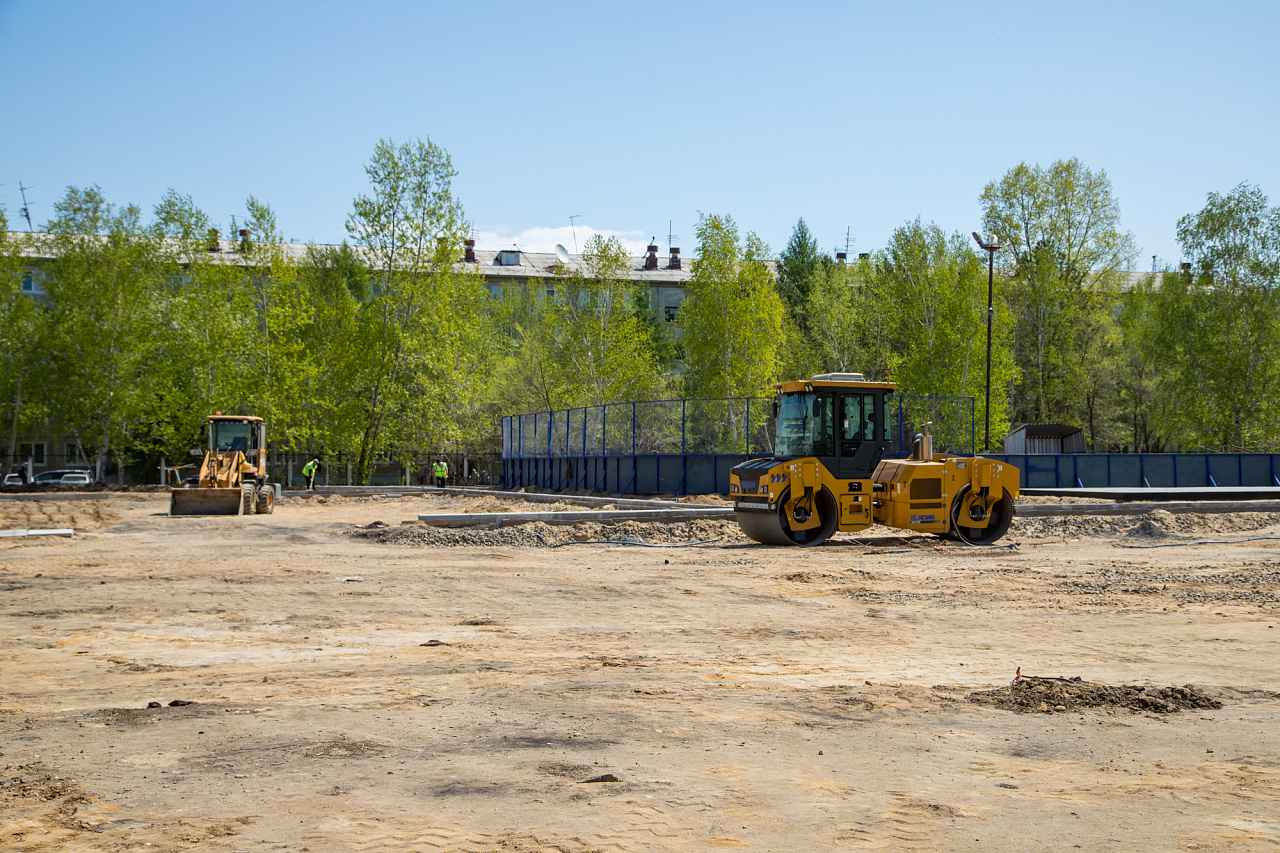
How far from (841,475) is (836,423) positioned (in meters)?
0.95

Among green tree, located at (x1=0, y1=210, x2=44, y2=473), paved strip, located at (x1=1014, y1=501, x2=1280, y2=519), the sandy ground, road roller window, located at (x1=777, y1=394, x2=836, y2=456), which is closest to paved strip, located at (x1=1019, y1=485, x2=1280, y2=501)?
paved strip, located at (x1=1014, y1=501, x2=1280, y2=519)

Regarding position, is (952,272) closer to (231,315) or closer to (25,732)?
(231,315)

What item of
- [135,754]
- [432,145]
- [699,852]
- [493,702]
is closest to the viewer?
[699,852]

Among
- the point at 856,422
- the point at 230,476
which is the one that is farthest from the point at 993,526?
the point at 230,476

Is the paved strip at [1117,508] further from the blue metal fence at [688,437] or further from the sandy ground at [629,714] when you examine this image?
the sandy ground at [629,714]

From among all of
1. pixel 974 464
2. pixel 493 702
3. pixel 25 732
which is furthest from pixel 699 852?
pixel 974 464

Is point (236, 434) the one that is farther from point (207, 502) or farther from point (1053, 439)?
point (1053, 439)

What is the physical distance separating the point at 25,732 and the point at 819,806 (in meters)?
4.76

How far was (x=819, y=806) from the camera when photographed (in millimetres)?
4738

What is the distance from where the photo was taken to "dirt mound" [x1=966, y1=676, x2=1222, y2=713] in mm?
6719

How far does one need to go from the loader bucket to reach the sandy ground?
594 inches

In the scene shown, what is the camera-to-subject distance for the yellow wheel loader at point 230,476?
2891cm

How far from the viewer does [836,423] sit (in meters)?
18.0

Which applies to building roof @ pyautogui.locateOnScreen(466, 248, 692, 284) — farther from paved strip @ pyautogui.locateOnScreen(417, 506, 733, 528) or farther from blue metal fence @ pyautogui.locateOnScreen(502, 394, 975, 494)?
paved strip @ pyautogui.locateOnScreen(417, 506, 733, 528)
